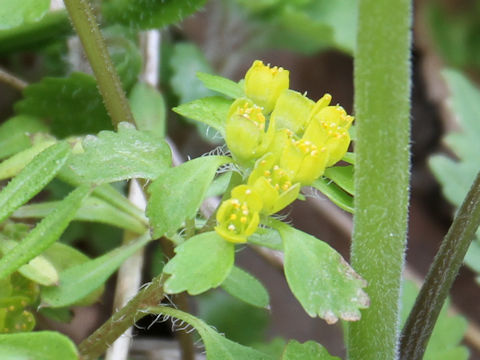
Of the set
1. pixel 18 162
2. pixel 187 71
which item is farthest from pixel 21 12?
pixel 187 71

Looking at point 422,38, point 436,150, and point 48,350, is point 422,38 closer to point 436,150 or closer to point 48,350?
point 436,150

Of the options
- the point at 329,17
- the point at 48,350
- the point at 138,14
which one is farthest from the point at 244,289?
the point at 329,17

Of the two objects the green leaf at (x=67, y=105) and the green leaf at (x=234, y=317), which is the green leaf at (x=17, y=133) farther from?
the green leaf at (x=234, y=317)

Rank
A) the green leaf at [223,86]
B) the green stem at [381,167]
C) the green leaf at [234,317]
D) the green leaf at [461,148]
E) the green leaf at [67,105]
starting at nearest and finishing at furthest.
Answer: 1. the green stem at [381,167]
2. the green leaf at [223,86]
3. the green leaf at [67,105]
4. the green leaf at [461,148]
5. the green leaf at [234,317]

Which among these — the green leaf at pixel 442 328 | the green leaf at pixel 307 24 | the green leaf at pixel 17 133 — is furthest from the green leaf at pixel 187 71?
the green leaf at pixel 442 328

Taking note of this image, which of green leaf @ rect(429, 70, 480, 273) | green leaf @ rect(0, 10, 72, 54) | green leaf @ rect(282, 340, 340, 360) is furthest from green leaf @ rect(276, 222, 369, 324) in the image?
green leaf @ rect(429, 70, 480, 273)

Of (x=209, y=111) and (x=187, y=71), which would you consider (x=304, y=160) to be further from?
(x=187, y=71)
